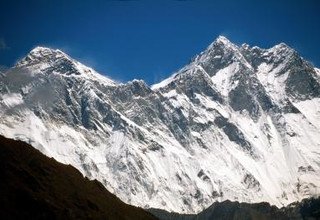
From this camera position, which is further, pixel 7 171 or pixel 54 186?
pixel 54 186

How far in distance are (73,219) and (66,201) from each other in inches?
499

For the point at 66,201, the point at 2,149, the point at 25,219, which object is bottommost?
the point at 25,219

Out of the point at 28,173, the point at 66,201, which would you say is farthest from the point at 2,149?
the point at 66,201

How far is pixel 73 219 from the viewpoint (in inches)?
7028

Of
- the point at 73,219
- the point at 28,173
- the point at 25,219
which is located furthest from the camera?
the point at 28,173

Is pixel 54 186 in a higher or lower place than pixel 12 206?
higher

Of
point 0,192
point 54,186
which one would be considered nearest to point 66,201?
point 54,186

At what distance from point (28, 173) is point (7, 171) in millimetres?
7908

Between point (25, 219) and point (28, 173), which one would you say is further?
point (28, 173)

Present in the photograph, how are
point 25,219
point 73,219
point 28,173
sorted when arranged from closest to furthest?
point 25,219
point 73,219
point 28,173

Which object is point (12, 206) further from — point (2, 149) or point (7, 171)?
point (2, 149)

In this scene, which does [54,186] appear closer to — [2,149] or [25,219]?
[2,149]

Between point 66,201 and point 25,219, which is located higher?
point 66,201

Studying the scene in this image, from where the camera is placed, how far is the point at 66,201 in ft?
624
